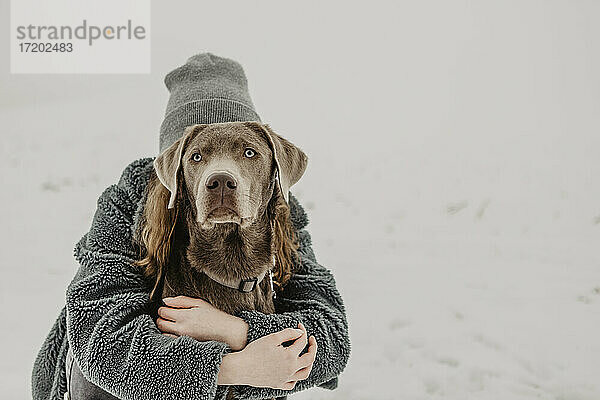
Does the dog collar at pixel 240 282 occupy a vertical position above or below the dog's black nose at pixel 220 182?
below

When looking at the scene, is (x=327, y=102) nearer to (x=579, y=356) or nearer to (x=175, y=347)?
(x=579, y=356)

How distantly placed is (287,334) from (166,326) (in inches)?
8.9

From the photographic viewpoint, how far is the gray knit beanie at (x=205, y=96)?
1.58 meters

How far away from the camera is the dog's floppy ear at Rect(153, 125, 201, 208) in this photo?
1304mm

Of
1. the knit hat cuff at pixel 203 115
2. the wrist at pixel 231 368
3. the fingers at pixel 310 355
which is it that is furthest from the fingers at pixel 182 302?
the knit hat cuff at pixel 203 115

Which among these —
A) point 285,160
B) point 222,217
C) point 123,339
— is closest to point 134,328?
point 123,339

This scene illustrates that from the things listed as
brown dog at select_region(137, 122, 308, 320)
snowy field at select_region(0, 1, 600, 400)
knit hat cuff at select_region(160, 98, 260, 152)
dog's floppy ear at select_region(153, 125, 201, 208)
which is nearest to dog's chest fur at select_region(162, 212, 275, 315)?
brown dog at select_region(137, 122, 308, 320)

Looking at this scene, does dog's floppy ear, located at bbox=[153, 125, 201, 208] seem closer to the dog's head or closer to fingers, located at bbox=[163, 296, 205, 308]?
the dog's head

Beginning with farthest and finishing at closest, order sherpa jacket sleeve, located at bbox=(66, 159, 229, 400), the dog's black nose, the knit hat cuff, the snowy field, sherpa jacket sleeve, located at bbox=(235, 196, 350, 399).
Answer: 1. the snowy field
2. the knit hat cuff
3. sherpa jacket sleeve, located at bbox=(235, 196, 350, 399)
4. sherpa jacket sleeve, located at bbox=(66, 159, 229, 400)
5. the dog's black nose

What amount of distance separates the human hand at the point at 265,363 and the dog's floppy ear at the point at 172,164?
1.00 feet

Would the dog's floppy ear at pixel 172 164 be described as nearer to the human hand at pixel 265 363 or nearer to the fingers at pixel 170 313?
the fingers at pixel 170 313

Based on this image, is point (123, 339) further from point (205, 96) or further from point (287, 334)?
point (205, 96)

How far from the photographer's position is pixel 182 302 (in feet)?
4.54

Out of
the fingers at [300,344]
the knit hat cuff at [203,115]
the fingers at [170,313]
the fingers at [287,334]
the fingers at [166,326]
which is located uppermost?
the knit hat cuff at [203,115]
